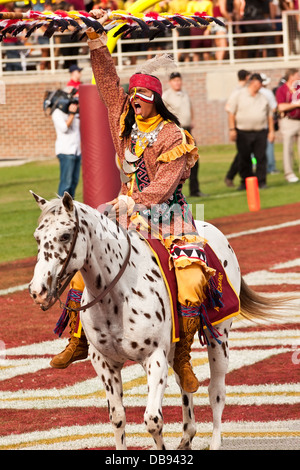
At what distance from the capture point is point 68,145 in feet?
68.4

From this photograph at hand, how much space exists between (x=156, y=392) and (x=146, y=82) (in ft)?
6.53

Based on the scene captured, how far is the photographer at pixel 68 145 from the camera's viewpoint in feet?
67.7

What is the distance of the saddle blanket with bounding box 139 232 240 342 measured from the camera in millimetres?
7062

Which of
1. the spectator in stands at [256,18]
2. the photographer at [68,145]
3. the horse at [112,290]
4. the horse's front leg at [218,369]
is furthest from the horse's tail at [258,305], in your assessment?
the spectator in stands at [256,18]

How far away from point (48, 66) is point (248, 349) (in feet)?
84.3

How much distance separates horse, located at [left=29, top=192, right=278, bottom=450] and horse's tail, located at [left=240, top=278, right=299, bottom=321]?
1.52 meters

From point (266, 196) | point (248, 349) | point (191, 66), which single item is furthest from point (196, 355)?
point (191, 66)

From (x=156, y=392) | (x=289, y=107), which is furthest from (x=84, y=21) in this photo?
(x=289, y=107)

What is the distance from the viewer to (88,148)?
49.7 feet

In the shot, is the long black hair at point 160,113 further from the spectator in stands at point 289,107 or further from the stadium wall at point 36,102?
the stadium wall at point 36,102

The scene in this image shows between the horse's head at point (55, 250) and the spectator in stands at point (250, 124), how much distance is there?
1906cm

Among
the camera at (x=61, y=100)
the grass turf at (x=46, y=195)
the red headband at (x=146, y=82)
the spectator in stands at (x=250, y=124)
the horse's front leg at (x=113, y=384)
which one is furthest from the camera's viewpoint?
the spectator in stands at (x=250, y=124)

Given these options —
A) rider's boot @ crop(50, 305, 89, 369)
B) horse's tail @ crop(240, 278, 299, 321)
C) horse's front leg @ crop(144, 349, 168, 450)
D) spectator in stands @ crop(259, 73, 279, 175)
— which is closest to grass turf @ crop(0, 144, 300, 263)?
spectator in stands @ crop(259, 73, 279, 175)
